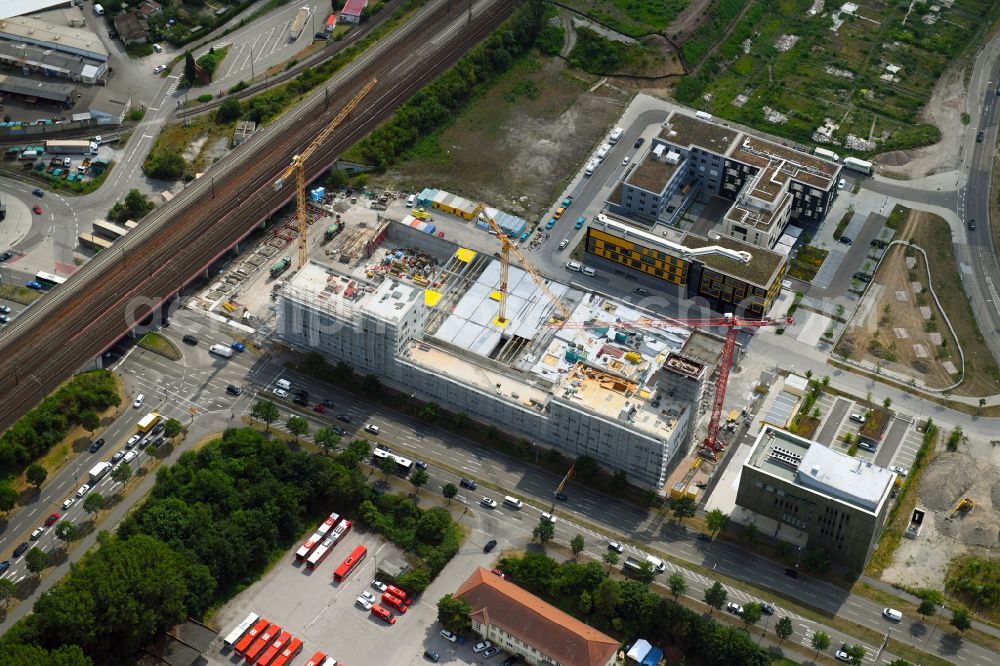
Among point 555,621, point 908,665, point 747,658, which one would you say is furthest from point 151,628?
point 908,665

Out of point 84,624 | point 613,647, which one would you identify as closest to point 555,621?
point 613,647

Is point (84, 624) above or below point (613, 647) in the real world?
below

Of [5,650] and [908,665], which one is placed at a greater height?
[908,665]

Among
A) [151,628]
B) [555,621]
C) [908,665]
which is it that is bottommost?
[151,628]

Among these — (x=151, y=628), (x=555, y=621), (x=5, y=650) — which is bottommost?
(x=5, y=650)

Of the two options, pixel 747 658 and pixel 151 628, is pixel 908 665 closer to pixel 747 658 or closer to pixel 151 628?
pixel 747 658

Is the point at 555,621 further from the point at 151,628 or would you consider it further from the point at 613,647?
the point at 151,628

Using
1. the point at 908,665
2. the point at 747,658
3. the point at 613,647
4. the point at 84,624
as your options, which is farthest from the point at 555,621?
the point at 84,624

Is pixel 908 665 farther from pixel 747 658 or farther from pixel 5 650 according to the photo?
pixel 5 650
